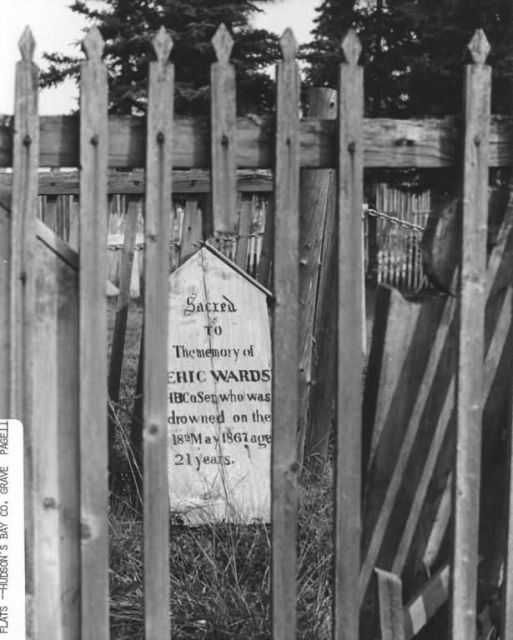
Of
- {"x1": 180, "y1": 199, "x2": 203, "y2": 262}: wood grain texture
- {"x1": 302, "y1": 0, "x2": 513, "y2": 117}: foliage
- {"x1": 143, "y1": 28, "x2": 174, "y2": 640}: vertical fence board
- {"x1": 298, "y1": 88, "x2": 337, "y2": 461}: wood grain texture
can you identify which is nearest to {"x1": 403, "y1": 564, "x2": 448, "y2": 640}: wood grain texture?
{"x1": 143, "y1": 28, "x2": 174, "y2": 640}: vertical fence board

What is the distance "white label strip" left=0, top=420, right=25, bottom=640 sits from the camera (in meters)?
2.43

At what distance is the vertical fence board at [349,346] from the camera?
2.38 metres

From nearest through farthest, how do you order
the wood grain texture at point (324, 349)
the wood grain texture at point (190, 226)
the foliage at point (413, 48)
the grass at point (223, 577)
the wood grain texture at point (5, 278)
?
the wood grain texture at point (5, 278) < the grass at point (223, 577) < the wood grain texture at point (324, 349) < the wood grain texture at point (190, 226) < the foliage at point (413, 48)

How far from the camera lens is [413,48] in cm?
2502

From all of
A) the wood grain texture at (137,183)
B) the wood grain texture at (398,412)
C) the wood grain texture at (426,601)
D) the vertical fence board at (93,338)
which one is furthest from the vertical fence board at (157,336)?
the wood grain texture at (137,183)

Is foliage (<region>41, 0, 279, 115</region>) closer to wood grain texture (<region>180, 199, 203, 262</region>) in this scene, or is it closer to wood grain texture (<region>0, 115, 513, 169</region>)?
wood grain texture (<region>180, 199, 203, 262</region>)

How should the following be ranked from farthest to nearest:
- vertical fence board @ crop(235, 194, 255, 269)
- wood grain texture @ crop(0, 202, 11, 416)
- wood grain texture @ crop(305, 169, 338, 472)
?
vertical fence board @ crop(235, 194, 255, 269) → wood grain texture @ crop(305, 169, 338, 472) → wood grain texture @ crop(0, 202, 11, 416)

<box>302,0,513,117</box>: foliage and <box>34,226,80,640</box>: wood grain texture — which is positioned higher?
<box>302,0,513,117</box>: foliage

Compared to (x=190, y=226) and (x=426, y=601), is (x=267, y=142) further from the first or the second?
(x=190, y=226)

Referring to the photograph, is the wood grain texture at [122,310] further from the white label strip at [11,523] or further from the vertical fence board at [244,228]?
the white label strip at [11,523]

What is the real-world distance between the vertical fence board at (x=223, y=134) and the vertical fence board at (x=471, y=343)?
0.59 meters

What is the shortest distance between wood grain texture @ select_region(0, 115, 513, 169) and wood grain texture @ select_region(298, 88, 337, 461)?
2418 millimetres

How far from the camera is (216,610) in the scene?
3295 mm

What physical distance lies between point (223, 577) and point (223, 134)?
1.77 meters
